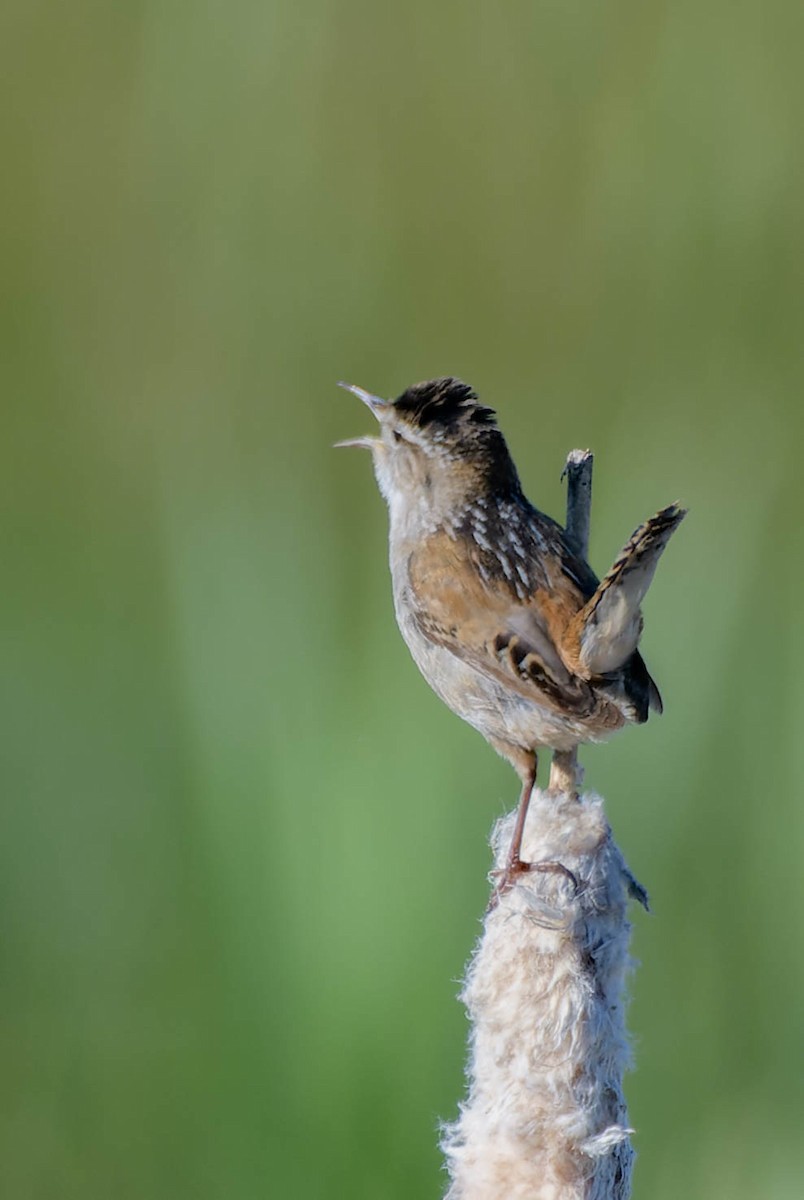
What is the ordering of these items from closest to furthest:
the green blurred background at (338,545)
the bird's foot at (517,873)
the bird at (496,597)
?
1. the bird's foot at (517,873)
2. the bird at (496,597)
3. the green blurred background at (338,545)

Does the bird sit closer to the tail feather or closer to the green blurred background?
the tail feather

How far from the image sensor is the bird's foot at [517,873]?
128cm

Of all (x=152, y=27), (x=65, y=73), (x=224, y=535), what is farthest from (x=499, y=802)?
(x=65, y=73)

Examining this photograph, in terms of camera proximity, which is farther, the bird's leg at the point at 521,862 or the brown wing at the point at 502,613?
the brown wing at the point at 502,613

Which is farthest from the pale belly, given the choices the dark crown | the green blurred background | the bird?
the dark crown

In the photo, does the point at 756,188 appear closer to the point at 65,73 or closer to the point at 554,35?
the point at 554,35

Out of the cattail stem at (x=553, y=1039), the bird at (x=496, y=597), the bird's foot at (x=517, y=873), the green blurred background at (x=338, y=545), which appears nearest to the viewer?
the cattail stem at (x=553, y=1039)

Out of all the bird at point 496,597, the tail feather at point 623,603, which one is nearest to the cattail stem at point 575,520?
the bird at point 496,597

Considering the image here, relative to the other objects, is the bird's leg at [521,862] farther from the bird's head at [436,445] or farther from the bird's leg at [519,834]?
the bird's head at [436,445]

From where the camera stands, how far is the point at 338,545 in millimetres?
1980

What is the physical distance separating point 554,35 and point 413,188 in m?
0.38

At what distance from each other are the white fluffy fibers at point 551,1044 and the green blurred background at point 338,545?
1.19 ft

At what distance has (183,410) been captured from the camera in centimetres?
240

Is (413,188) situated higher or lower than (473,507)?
higher
